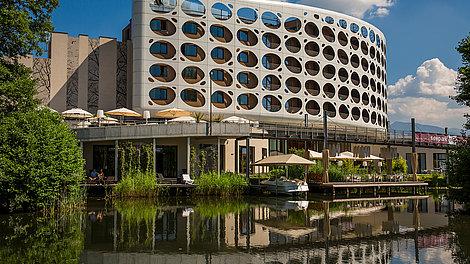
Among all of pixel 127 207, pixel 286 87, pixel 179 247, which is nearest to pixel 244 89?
pixel 286 87

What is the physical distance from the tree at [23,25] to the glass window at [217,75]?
2796cm

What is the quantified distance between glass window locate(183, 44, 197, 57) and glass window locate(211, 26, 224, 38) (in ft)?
9.41

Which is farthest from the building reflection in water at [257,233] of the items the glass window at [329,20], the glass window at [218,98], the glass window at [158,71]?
the glass window at [329,20]

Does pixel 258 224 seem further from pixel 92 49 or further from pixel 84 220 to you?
pixel 92 49

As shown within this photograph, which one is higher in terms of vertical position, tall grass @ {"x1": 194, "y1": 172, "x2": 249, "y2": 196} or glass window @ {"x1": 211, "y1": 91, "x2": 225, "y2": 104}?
glass window @ {"x1": 211, "y1": 91, "x2": 225, "y2": 104}

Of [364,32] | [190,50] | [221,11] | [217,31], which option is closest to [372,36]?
[364,32]

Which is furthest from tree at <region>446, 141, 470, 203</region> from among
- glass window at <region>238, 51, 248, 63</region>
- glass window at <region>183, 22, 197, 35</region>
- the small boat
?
glass window at <region>183, 22, 197, 35</region>

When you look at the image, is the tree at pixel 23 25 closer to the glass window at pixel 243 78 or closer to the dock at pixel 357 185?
the dock at pixel 357 185

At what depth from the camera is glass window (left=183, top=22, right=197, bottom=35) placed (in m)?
51.0

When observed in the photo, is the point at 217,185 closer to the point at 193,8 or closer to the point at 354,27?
the point at 193,8

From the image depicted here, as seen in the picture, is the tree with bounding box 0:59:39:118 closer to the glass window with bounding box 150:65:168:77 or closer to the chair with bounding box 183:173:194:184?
the chair with bounding box 183:173:194:184

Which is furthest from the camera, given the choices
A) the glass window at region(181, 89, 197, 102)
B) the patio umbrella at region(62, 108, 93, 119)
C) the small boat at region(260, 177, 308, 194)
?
the glass window at region(181, 89, 197, 102)

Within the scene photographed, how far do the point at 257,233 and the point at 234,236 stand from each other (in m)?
1.00

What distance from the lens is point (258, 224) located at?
17.8m
